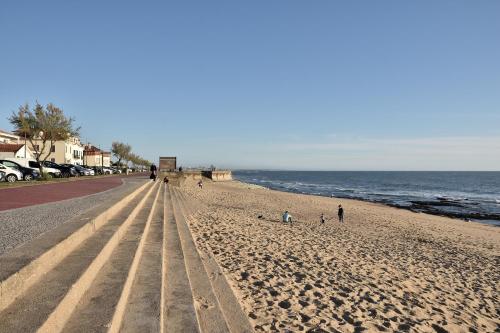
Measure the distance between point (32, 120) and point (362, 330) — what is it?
37.5m

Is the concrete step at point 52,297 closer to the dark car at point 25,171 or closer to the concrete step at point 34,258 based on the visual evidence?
the concrete step at point 34,258

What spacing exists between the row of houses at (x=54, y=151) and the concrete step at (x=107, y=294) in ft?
107

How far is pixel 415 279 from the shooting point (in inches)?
349

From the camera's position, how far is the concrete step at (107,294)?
10.8ft

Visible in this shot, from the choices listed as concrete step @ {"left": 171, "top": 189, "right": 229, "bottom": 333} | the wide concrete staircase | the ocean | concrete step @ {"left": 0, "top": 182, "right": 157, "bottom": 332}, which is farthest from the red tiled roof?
concrete step @ {"left": 0, "top": 182, "right": 157, "bottom": 332}

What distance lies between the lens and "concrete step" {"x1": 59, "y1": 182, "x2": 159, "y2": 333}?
329cm

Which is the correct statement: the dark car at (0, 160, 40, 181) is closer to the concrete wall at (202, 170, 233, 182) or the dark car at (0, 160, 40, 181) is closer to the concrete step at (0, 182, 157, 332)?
the concrete step at (0, 182, 157, 332)

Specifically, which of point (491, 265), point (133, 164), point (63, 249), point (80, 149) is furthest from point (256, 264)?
point (133, 164)

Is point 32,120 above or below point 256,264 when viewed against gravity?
above

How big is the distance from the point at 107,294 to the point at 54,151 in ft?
190

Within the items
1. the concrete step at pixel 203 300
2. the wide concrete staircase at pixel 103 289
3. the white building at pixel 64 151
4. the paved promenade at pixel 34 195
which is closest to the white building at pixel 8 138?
the white building at pixel 64 151

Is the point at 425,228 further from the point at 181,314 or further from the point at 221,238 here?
the point at 181,314

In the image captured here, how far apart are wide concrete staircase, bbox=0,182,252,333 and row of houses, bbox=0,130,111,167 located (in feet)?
107

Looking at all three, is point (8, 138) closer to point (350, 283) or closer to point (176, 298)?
point (350, 283)
